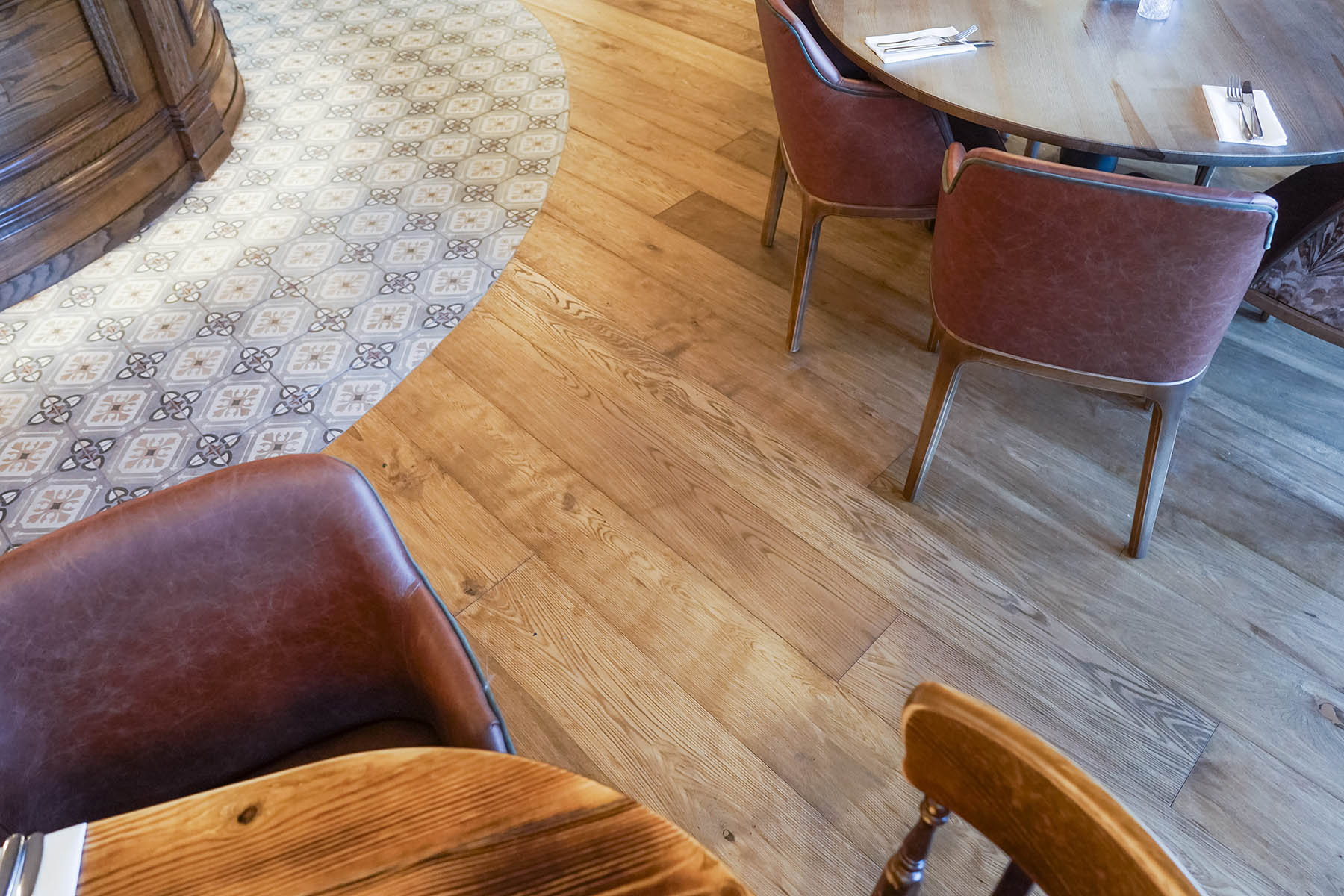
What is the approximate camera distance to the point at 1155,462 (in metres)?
1.64

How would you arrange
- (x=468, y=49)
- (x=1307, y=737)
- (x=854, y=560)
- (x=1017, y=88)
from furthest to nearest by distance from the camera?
(x=468, y=49) < (x=854, y=560) < (x=1017, y=88) < (x=1307, y=737)

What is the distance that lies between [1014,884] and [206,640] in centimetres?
83

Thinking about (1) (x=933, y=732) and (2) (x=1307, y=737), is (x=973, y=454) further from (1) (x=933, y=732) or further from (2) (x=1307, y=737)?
(1) (x=933, y=732)

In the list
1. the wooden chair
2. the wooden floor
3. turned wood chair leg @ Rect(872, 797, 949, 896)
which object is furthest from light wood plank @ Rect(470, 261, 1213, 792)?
the wooden chair

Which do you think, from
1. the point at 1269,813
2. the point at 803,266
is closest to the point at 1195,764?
the point at 1269,813

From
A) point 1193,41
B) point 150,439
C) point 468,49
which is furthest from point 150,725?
point 468,49

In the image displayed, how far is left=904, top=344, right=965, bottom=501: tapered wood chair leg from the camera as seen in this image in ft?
5.50

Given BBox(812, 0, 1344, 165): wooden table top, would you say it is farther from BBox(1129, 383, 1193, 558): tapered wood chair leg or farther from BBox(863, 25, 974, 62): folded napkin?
BBox(1129, 383, 1193, 558): tapered wood chair leg

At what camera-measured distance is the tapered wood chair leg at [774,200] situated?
2367 millimetres

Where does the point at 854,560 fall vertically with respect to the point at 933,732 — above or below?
below

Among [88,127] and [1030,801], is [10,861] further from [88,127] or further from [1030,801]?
[88,127]

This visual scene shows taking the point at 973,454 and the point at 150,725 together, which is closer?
the point at 150,725

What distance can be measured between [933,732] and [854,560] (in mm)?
1144

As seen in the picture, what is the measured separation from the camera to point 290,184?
2930mm
